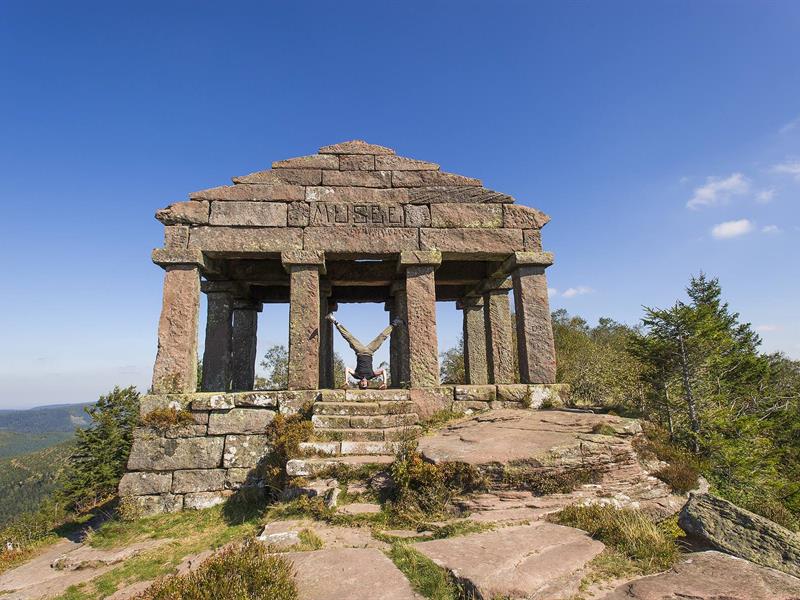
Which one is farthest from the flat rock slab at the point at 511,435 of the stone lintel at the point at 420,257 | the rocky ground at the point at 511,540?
the stone lintel at the point at 420,257

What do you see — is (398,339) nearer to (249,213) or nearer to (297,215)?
(297,215)

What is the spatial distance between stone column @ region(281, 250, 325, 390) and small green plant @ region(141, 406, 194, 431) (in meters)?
2.05

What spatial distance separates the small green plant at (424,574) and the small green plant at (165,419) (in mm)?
5517

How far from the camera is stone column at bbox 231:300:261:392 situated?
1164cm

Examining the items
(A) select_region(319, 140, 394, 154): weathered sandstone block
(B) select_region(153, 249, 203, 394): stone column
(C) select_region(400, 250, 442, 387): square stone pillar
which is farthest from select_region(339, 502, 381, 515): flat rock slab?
(A) select_region(319, 140, 394, 154): weathered sandstone block

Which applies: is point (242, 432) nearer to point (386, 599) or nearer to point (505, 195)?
point (386, 599)

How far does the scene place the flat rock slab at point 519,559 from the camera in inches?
129

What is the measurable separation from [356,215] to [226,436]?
5.30 m

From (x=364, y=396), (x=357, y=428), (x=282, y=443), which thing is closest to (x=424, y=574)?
(x=357, y=428)

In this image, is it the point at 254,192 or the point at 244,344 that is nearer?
the point at 254,192

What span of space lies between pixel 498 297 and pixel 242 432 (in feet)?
24.8

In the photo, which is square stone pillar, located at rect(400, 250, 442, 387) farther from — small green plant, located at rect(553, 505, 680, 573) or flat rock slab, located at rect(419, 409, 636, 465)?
small green plant, located at rect(553, 505, 680, 573)

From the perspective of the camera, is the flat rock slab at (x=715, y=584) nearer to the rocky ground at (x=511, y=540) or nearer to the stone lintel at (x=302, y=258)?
the rocky ground at (x=511, y=540)

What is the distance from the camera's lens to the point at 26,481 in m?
95.4
